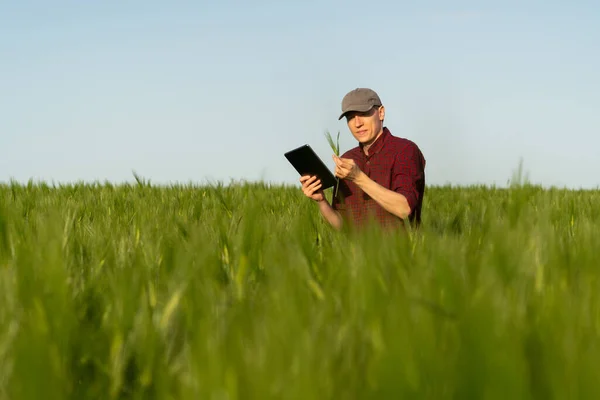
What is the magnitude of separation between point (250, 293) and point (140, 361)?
0.44 m

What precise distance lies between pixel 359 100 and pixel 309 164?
0.51 m

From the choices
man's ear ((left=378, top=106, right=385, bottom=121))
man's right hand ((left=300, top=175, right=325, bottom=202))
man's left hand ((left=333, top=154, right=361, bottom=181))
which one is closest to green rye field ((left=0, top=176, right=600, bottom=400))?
man's left hand ((left=333, top=154, right=361, bottom=181))

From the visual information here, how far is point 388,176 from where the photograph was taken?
3426mm

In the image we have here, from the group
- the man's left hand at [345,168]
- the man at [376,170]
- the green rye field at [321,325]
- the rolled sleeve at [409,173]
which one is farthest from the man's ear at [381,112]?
the green rye field at [321,325]


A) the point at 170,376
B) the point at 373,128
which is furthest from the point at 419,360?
the point at 373,128

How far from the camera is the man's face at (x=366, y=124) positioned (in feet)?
11.4

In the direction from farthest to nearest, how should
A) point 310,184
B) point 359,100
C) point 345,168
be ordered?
point 359,100 < point 310,184 < point 345,168

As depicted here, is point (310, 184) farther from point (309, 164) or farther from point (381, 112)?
point (381, 112)

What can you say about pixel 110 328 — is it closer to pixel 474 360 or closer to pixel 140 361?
pixel 140 361

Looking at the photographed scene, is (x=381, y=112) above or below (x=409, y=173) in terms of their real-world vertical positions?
above

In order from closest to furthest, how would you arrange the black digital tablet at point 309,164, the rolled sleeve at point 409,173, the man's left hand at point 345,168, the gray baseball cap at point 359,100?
the man's left hand at point 345,168 < the black digital tablet at point 309,164 < the rolled sleeve at point 409,173 < the gray baseball cap at point 359,100

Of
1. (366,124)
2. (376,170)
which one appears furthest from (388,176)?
(366,124)

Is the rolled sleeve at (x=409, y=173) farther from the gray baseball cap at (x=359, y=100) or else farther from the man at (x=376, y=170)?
the gray baseball cap at (x=359, y=100)

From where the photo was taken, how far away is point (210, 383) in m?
0.70
